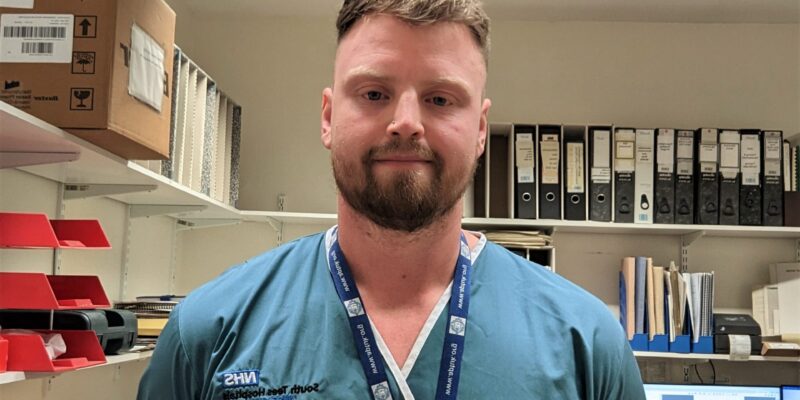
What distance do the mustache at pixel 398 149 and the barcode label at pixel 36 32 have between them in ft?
2.44

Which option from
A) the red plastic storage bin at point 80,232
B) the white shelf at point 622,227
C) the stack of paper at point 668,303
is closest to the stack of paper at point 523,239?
the white shelf at point 622,227

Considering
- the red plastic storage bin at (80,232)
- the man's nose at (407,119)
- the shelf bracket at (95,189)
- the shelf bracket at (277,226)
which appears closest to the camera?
the man's nose at (407,119)

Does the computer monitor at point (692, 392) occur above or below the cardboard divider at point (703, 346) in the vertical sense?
below

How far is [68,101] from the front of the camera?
1.41 metres

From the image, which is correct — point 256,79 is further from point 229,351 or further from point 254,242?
point 229,351

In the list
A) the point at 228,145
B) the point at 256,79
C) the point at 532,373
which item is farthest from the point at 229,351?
the point at 256,79

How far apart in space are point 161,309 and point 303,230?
108 centimetres

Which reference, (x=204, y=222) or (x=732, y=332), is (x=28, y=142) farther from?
(x=732, y=332)

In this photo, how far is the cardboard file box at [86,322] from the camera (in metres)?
1.57

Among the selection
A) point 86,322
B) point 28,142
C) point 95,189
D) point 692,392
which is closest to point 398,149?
point 28,142

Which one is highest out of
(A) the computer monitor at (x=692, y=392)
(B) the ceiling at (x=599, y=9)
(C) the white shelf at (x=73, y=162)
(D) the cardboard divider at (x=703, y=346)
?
(B) the ceiling at (x=599, y=9)

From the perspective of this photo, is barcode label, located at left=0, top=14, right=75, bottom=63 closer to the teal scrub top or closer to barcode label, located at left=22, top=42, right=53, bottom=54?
barcode label, located at left=22, top=42, right=53, bottom=54

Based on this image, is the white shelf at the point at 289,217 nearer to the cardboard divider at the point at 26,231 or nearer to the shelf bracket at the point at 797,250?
the cardboard divider at the point at 26,231

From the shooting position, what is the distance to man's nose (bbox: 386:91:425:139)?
1017mm
